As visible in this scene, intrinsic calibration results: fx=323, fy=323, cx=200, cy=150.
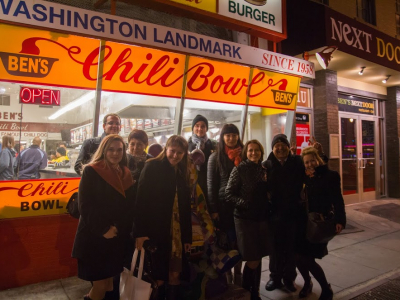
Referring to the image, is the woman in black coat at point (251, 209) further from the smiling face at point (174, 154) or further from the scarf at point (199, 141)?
the scarf at point (199, 141)

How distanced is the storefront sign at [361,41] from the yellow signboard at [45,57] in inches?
197

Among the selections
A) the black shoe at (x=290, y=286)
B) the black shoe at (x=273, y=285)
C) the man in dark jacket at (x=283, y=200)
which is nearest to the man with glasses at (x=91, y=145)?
the man in dark jacket at (x=283, y=200)

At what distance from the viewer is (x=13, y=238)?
4.12m

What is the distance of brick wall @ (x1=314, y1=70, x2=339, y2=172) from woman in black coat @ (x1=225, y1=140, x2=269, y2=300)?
5490 millimetres

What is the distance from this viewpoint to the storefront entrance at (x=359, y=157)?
31.6 feet

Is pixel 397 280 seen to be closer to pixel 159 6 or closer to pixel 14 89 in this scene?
→ pixel 159 6

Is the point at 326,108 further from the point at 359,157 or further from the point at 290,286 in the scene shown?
the point at 290,286

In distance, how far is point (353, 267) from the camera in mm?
5113

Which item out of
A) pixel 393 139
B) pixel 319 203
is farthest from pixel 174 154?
pixel 393 139

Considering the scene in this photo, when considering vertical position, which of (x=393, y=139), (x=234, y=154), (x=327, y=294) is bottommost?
(x=327, y=294)

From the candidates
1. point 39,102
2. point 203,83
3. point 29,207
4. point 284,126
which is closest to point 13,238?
point 29,207

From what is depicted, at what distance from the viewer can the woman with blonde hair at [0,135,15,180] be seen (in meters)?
4.26

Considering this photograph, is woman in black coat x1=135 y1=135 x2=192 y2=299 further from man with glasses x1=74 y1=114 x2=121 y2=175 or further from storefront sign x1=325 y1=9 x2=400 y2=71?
storefront sign x1=325 y1=9 x2=400 y2=71

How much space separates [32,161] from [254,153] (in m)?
3.11
